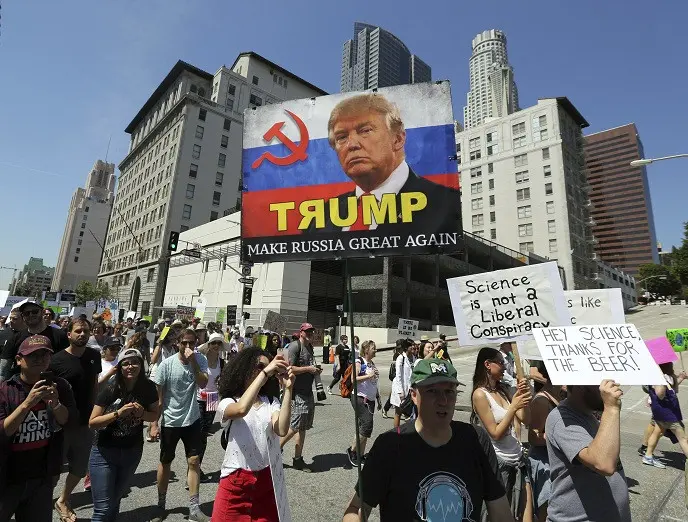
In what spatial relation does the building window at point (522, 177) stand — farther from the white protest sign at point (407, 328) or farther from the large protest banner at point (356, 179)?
the large protest banner at point (356, 179)

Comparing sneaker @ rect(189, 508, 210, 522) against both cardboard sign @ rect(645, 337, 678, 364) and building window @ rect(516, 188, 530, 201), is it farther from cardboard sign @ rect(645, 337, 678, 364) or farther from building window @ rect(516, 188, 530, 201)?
building window @ rect(516, 188, 530, 201)

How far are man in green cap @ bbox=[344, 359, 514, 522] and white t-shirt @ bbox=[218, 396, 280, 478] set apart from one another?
3.88 feet

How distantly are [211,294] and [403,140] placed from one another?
42895 mm

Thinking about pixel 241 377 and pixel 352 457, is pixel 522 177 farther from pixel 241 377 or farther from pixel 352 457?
pixel 241 377

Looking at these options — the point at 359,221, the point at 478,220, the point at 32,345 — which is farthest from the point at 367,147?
the point at 478,220

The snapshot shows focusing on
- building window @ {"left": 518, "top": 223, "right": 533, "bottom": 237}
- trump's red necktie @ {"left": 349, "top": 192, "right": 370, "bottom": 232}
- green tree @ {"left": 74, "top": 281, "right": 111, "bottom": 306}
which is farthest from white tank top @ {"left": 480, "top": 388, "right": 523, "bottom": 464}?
green tree @ {"left": 74, "top": 281, "right": 111, "bottom": 306}

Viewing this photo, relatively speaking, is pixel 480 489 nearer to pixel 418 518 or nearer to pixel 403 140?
pixel 418 518

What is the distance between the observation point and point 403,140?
3068mm

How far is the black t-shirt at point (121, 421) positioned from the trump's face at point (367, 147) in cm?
320

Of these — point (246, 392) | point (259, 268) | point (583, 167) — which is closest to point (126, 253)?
point (259, 268)

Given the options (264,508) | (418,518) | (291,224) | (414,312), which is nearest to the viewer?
(418,518)

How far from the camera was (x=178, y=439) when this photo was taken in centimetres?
476

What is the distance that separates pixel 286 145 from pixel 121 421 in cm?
322

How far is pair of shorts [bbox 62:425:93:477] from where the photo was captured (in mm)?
4496
